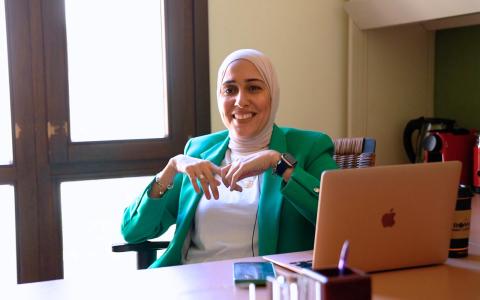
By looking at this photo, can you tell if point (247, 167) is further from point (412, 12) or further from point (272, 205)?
point (412, 12)

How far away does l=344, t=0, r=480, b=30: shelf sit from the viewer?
8.11 feet

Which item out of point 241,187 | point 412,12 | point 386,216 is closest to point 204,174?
point 241,187

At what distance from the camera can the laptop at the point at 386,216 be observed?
1.33 meters

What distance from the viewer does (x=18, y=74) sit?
244cm

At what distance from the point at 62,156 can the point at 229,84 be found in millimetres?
849

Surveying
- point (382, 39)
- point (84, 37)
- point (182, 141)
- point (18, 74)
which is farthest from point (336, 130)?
point (18, 74)

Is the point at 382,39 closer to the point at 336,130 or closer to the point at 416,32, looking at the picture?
the point at 416,32

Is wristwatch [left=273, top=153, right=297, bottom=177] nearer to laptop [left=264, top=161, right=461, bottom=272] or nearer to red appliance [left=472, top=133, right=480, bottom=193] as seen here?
laptop [left=264, top=161, right=461, bottom=272]

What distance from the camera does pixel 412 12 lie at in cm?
269

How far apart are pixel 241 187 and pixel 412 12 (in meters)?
1.25

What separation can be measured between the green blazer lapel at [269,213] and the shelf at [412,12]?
1089 mm

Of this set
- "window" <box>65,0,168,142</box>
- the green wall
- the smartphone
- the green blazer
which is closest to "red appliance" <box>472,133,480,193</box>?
the green wall

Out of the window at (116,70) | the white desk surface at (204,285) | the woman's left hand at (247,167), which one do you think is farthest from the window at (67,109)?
the white desk surface at (204,285)

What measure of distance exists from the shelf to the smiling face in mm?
915
